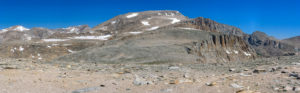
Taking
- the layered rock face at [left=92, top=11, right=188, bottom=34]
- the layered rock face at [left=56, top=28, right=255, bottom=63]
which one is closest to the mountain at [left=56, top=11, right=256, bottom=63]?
the layered rock face at [left=56, top=28, right=255, bottom=63]

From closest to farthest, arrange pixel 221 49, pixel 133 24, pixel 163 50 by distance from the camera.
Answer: pixel 163 50 → pixel 221 49 → pixel 133 24

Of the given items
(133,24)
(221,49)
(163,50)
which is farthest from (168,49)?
(133,24)

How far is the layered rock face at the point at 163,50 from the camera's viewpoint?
95.8ft

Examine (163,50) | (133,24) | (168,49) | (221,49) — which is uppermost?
(133,24)

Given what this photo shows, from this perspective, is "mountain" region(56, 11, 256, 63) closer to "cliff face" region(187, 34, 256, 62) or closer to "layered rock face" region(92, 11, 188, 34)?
"cliff face" region(187, 34, 256, 62)

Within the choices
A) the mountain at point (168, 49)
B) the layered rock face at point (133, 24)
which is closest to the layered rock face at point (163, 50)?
the mountain at point (168, 49)

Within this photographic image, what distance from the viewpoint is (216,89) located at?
8.41 meters

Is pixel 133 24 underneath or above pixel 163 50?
above

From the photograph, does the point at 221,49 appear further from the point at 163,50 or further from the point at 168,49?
the point at 163,50

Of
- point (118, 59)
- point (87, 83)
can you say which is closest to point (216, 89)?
point (87, 83)

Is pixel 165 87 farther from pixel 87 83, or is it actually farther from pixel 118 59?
pixel 118 59

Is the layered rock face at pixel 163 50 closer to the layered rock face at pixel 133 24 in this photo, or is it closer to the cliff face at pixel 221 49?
the cliff face at pixel 221 49

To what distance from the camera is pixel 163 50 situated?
32.2 meters

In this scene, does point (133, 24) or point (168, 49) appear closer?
point (168, 49)
